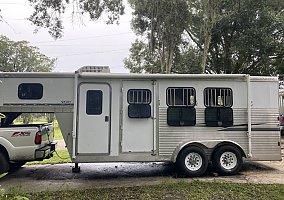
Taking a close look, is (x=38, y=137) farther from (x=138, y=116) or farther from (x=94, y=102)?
(x=138, y=116)

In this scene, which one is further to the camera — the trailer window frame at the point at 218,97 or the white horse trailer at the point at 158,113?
the trailer window frame at the point at 218,97

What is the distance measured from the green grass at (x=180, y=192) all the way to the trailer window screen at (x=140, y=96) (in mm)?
1959

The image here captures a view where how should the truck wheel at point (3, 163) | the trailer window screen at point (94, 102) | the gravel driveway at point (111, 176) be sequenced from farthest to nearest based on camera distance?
the trailer window screen at point (94, 102), the truck wheel at point (3, 163), the gravel driveway at point (111, 176)

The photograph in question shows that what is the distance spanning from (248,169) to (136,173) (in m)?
2.90

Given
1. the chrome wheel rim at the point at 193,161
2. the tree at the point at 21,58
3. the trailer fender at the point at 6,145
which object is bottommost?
the chrome wheel rim at the point at 193,161

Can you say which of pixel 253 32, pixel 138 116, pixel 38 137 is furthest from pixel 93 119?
pixel 253 32

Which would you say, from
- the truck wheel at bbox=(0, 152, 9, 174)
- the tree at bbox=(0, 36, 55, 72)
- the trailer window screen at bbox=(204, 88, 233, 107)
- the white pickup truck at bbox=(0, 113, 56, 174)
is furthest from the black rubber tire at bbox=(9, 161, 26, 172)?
the tree at bbox=(0, 36, 55, 72)

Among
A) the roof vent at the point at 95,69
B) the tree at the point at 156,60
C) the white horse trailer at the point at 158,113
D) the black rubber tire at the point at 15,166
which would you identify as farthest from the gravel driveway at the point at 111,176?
the tree at the point at 156,60

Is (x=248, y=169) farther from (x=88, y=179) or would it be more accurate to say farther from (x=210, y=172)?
(x=88, y=179)

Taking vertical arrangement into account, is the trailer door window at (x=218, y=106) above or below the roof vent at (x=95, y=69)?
below

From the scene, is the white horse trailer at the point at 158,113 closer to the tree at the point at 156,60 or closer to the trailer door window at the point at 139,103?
the trailer door window at the point at 139,103

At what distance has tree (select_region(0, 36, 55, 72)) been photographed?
3488cm

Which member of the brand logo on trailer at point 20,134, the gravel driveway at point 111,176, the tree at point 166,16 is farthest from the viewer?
the tree at point 166,16

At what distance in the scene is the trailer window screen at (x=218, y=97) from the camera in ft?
24.9
